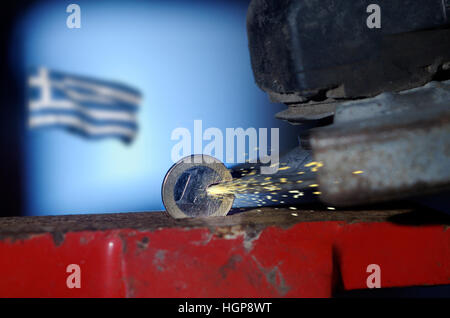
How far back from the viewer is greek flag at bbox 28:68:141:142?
4.25ft

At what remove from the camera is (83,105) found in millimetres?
1333

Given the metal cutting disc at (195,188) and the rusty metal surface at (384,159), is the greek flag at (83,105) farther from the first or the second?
the rusty metal surface at (384,159)

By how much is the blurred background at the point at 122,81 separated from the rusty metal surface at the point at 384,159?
85cm

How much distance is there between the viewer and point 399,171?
629 millimetres

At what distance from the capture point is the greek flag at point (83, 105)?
1295 millimetres

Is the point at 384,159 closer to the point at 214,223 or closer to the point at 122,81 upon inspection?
the point at 214,223

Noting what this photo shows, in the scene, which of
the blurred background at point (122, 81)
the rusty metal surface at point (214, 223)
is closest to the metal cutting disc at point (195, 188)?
the rusty metal surface at point (214, 223)

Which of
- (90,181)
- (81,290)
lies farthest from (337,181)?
(90,181)

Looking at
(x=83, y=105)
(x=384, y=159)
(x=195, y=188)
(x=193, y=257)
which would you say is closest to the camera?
(x=384, y=159)

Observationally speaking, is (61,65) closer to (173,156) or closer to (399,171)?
(173,156)

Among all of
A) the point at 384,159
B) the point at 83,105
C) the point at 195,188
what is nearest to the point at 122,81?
the point at 83,105

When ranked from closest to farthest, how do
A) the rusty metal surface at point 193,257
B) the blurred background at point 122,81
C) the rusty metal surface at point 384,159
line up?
the rusty metal surface at point 384,159
the rusty metal surface at point 193,257
the blurred background at point 122,81

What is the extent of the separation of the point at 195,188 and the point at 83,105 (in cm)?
59
